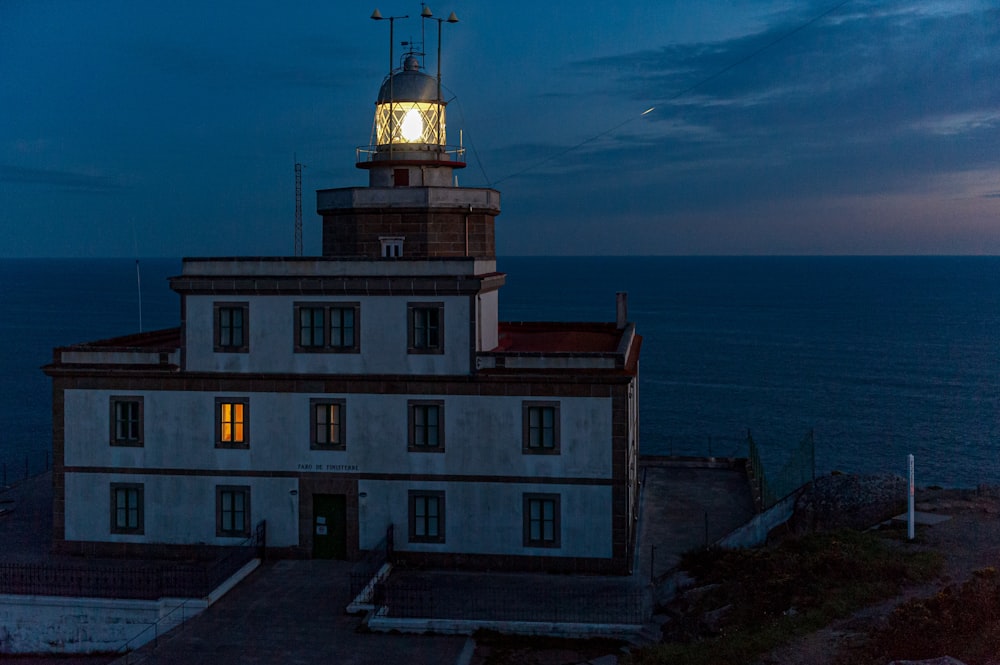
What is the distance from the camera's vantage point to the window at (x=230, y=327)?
29172 mm

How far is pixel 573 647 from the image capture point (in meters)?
22.4

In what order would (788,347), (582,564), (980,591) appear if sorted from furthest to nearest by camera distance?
(788,347)
(582,564)
(980,591)

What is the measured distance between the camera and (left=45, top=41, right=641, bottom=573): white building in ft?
90.8

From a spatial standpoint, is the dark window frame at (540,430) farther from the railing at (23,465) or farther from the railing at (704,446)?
the railing at (23,465)

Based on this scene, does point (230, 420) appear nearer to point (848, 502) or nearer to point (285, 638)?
point (285, 638)

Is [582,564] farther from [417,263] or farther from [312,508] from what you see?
[417,263]

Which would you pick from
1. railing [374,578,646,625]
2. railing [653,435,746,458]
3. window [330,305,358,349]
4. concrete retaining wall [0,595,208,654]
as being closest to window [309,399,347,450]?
window [330,305,358,349]

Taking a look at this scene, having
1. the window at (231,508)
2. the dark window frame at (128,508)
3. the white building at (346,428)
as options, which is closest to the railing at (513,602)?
the white building at (346,428)

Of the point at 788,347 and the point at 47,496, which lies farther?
the point at 788,347

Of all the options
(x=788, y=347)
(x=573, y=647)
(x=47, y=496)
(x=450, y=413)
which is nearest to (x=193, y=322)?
(x=450, y=413)

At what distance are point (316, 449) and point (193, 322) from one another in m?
5.14

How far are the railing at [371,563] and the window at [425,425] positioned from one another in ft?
8.02

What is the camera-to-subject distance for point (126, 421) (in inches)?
1160

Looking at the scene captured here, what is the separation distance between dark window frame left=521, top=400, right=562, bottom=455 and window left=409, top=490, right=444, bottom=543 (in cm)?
292
